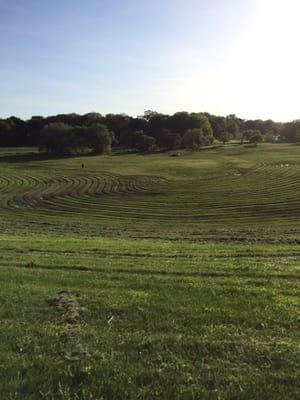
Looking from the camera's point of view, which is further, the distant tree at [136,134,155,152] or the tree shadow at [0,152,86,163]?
the distant tree at [136,134,155,152]

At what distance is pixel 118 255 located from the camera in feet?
54.7

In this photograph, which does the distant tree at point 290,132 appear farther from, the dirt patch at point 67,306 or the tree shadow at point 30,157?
the dirt patch at point 67,306

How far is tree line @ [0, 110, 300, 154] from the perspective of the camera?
397 ft

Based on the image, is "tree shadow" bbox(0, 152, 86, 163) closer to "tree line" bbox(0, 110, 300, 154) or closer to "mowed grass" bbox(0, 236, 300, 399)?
"tree line" bbox(0, 110, 300, 154)

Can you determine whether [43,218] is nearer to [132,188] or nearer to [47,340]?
[132,188]

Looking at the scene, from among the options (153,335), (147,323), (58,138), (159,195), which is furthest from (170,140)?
(153,335)

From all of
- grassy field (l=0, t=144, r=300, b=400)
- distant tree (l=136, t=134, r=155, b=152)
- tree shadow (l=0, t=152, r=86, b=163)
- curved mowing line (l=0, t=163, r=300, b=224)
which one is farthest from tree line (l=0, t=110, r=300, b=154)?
grassy field (l=0, t=144, r=300, b=400)

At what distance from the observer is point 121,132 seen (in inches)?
6024

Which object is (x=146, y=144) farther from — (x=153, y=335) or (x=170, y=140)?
(x=153, y=335)

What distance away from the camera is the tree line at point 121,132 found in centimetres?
12094

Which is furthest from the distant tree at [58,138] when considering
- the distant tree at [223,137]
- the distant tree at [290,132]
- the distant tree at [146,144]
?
the distant tree at [290,132]

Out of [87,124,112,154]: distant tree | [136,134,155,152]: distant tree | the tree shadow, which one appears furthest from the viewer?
[136,134,155,152]: distant tree

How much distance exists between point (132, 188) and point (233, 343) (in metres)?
60.3

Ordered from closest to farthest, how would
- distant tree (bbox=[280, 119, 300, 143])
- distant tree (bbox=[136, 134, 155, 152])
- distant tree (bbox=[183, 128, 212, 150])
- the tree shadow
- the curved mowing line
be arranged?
the curved mowing line
the tree shadow
distant tree (bbox=[136, 134, 155, 152])
distant tree (bbox=[183, 128, 212, 150])
distant tree (bbox=[280, 119, 300, 143])
